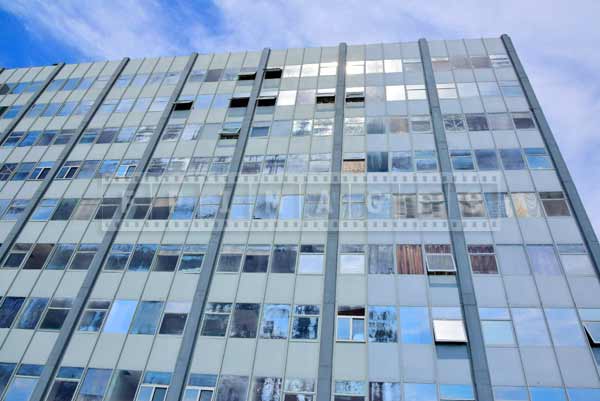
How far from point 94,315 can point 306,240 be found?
11860 millimetres

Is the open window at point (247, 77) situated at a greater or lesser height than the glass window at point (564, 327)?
greater

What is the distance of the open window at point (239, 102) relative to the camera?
31594 millimetres

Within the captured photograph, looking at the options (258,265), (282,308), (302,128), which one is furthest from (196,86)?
(282,308)

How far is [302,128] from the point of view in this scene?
95.0 feet

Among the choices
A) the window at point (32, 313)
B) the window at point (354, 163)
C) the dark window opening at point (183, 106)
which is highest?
the dark window opening at point (183, 106)

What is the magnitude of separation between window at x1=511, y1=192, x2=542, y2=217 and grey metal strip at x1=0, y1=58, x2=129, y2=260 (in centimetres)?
2984

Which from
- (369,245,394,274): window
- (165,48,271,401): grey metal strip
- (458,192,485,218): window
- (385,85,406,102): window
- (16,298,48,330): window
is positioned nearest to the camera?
(165,48,271,401): grey metal strip

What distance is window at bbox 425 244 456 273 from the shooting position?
68.5ft

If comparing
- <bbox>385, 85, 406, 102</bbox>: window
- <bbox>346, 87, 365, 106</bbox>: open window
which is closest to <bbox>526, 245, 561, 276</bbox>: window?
<bbox>385, 85, 406, 102</bbox>: window

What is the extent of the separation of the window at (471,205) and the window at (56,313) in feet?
72.5

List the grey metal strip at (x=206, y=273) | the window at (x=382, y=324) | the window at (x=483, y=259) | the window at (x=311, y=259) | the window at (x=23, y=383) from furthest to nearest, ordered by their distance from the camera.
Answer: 1. the window at (x=311, y=259)
2. the window at (x=483, y=259)
3. the window at (x=382, y=324)
4. the window at (x=23, y=383)
5. the grey metal strip at (x=206, y=273)

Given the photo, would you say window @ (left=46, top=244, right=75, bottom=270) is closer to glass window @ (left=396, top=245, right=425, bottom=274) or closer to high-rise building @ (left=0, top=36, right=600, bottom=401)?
high-rise building @ (left=0, top=36, right=600, bottom=401)

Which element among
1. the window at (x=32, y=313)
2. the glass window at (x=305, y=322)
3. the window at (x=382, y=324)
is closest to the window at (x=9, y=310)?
the window at (x=32, y=313)

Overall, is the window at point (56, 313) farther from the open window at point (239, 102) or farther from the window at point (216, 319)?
the open window at point (239, 102)
